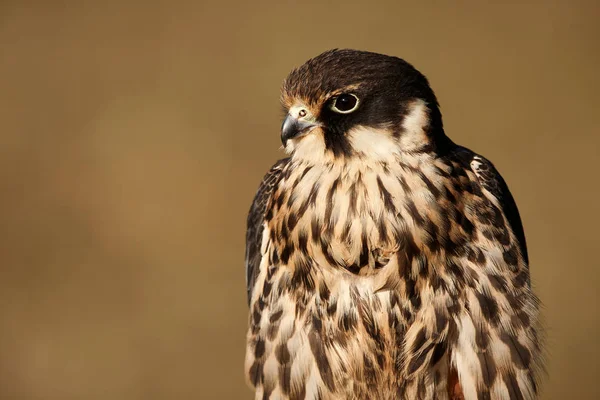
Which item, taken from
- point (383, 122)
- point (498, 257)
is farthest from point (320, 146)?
point (498, 257)

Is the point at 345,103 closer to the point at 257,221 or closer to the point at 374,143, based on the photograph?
the point at 374,143

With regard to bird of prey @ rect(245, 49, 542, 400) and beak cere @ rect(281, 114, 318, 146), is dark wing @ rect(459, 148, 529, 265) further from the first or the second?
beak cere @ rect(281, 114, 318, 146)

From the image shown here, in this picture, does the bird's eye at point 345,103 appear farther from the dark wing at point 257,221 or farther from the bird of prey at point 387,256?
the dark wing at point 257,221

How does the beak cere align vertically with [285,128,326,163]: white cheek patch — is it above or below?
above

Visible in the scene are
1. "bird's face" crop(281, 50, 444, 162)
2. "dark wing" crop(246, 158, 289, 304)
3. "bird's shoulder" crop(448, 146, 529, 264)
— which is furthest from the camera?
"dark wing" crop(246, 158, 289, 304)

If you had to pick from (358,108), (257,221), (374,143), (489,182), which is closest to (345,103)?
(358,108)

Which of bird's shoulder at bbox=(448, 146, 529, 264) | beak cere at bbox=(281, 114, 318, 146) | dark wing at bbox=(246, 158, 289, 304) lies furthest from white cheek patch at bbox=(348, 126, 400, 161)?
dark wing at bbox=(246, 158, 289, 304)
